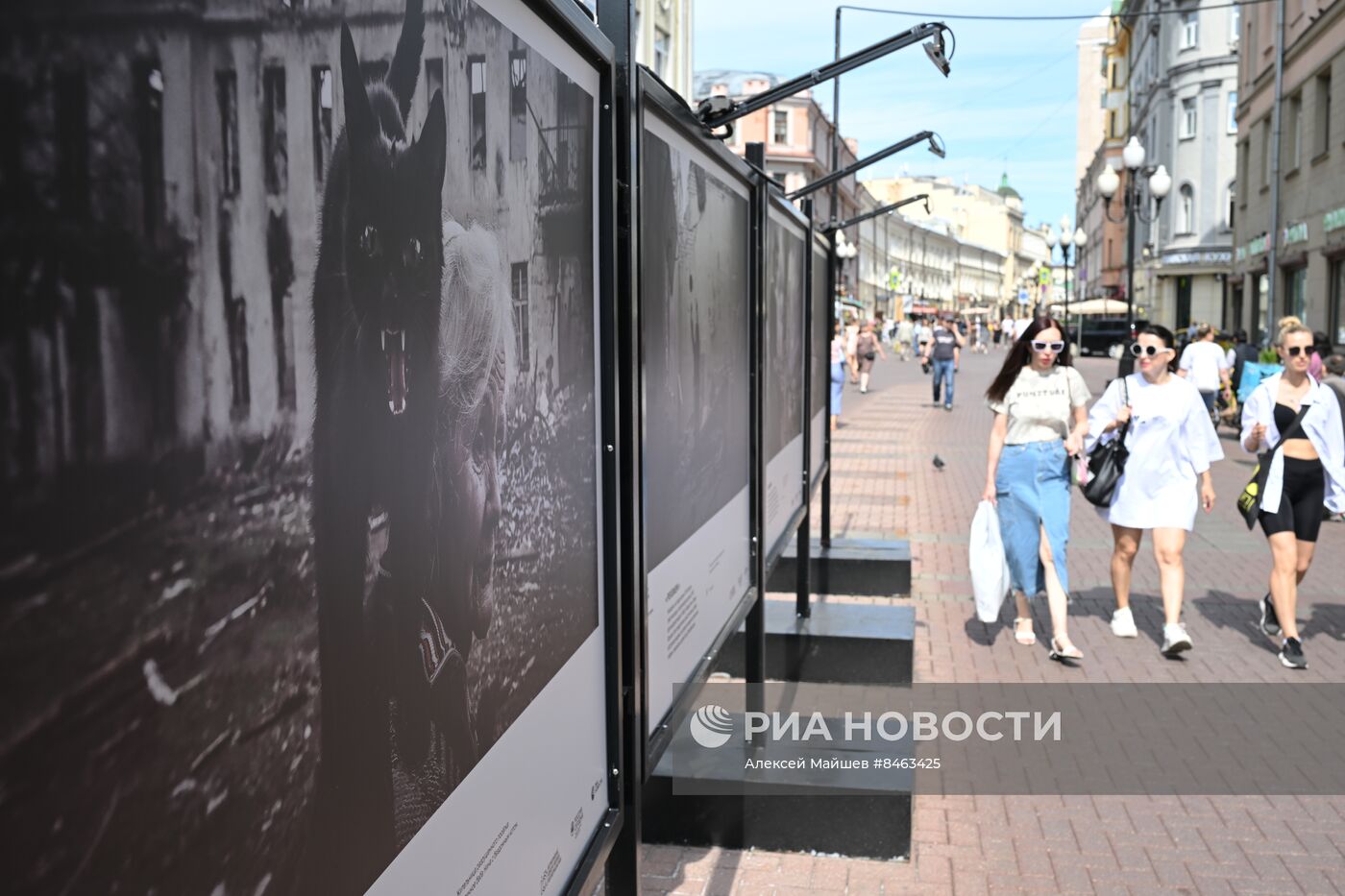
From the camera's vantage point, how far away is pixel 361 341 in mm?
1377

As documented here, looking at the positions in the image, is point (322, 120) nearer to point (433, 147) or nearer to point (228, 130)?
point (228, 130)

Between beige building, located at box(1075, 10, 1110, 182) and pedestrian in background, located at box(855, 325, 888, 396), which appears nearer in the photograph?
pedestrian in background, located at box(855, 325, 888, 396)

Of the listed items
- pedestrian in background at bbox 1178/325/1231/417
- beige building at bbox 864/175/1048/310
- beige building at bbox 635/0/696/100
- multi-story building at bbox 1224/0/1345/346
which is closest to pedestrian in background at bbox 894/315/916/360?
beige building at bbox 635/0/696/100

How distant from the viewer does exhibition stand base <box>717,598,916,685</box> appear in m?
6.60

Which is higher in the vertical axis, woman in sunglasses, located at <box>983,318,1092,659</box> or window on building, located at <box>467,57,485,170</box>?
window on building, located at <box>467,57,485,170</box>

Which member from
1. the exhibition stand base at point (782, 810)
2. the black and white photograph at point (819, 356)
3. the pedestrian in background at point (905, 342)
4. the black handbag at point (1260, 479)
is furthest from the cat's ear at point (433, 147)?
the pedestrian in background at point (905, 342)

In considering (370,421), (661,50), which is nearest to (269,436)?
(370,421)

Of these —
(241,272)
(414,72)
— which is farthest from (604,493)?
(241,272)

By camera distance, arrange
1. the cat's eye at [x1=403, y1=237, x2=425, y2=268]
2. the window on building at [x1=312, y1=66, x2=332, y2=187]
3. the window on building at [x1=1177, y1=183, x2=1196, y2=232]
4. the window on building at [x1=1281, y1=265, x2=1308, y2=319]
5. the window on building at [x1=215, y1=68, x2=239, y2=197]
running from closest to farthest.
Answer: the window on building at [x1=215, y1=68, x2=239, y2=197]
the window on building at [x1=312, y1=66, x2=332, y2=187]
the cat's eye at [x1=403, y1=237, x2=425, y2=268]
the window on building at [x1=1281, y1=265, x2=1308, y2=319]
the window on building at [x1=1177, y1=183, x2=1196, y2=232]

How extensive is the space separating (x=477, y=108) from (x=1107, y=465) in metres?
6.45

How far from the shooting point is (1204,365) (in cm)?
1786

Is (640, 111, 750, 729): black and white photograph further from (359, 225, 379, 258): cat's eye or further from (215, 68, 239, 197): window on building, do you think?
(215, 68, 239, 197): window on building

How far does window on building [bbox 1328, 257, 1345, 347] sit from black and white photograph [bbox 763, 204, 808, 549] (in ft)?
68.9

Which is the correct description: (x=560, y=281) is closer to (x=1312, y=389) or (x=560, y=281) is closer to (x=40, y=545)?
(x=40, y=545)
